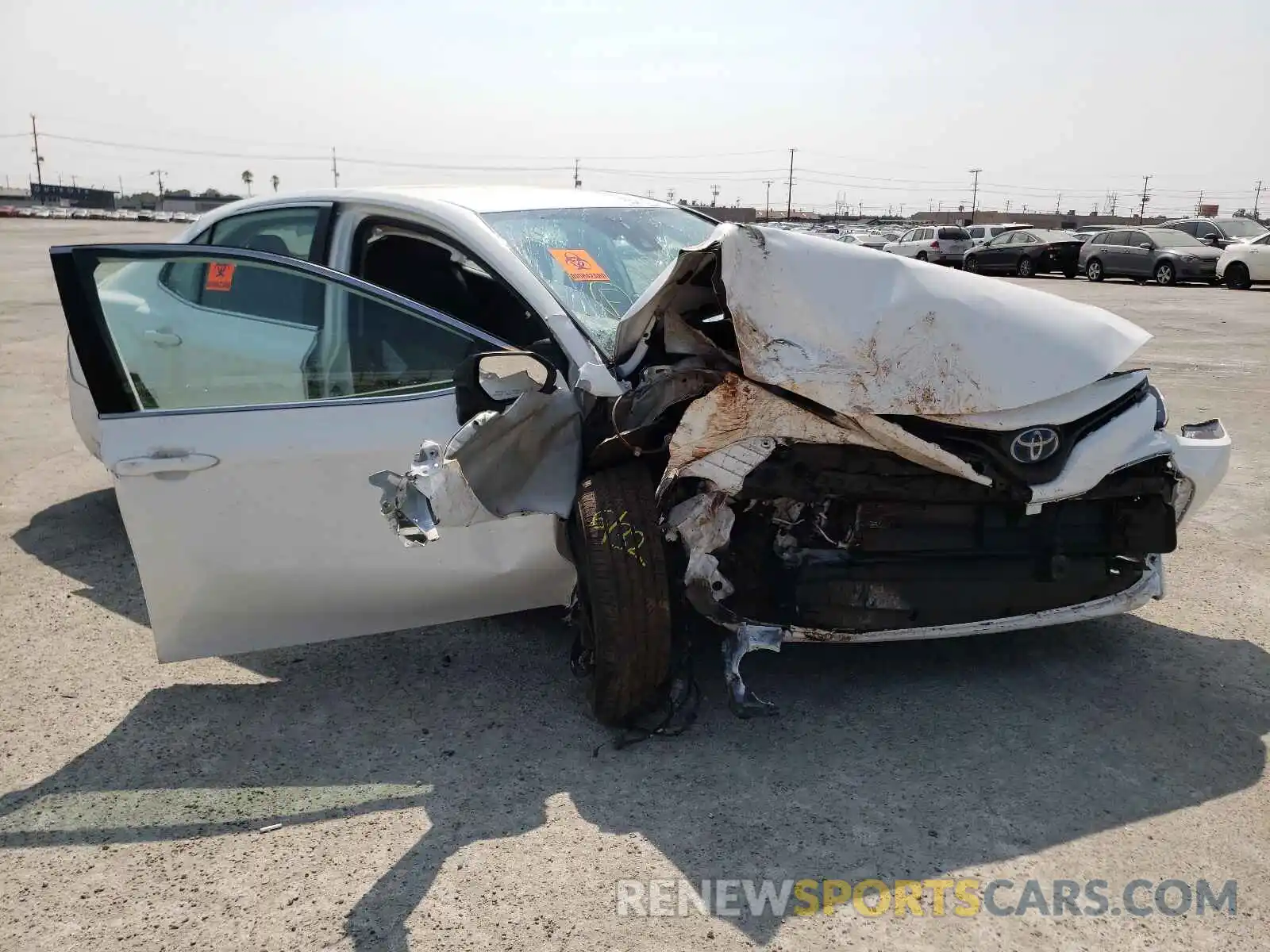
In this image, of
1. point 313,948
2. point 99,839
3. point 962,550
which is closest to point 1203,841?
point 962,550

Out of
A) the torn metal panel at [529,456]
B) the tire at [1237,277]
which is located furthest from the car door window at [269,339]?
the tire at [1237,277]

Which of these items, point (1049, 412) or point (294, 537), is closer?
point (1049, 412)

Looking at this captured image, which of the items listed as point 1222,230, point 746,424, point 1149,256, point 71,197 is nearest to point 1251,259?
point 1149,256

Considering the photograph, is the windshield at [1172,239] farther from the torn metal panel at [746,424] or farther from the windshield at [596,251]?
the torn metal panel at [746,424]

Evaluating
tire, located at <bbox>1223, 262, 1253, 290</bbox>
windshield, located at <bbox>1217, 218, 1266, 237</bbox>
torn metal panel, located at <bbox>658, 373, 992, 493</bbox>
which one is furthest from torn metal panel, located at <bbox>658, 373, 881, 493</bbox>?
windshield, located at <bbox>1217, 218, 1266, 237</bbox>

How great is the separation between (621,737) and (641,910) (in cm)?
75

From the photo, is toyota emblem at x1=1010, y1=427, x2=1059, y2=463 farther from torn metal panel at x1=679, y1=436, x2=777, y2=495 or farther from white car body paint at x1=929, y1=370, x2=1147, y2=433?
torn metal panel at x1=679, y1=436, x2=777, y2=495

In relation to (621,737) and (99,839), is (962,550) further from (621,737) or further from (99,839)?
(99,839)

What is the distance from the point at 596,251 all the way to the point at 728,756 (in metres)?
2.05

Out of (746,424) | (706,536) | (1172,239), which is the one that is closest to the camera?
(746,424)

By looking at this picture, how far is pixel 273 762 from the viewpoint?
312 centimetres

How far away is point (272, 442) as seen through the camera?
3205 mm

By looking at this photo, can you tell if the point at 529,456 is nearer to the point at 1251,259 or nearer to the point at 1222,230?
the point at 1251,259

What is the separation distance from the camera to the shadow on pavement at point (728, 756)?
8.95 feet
